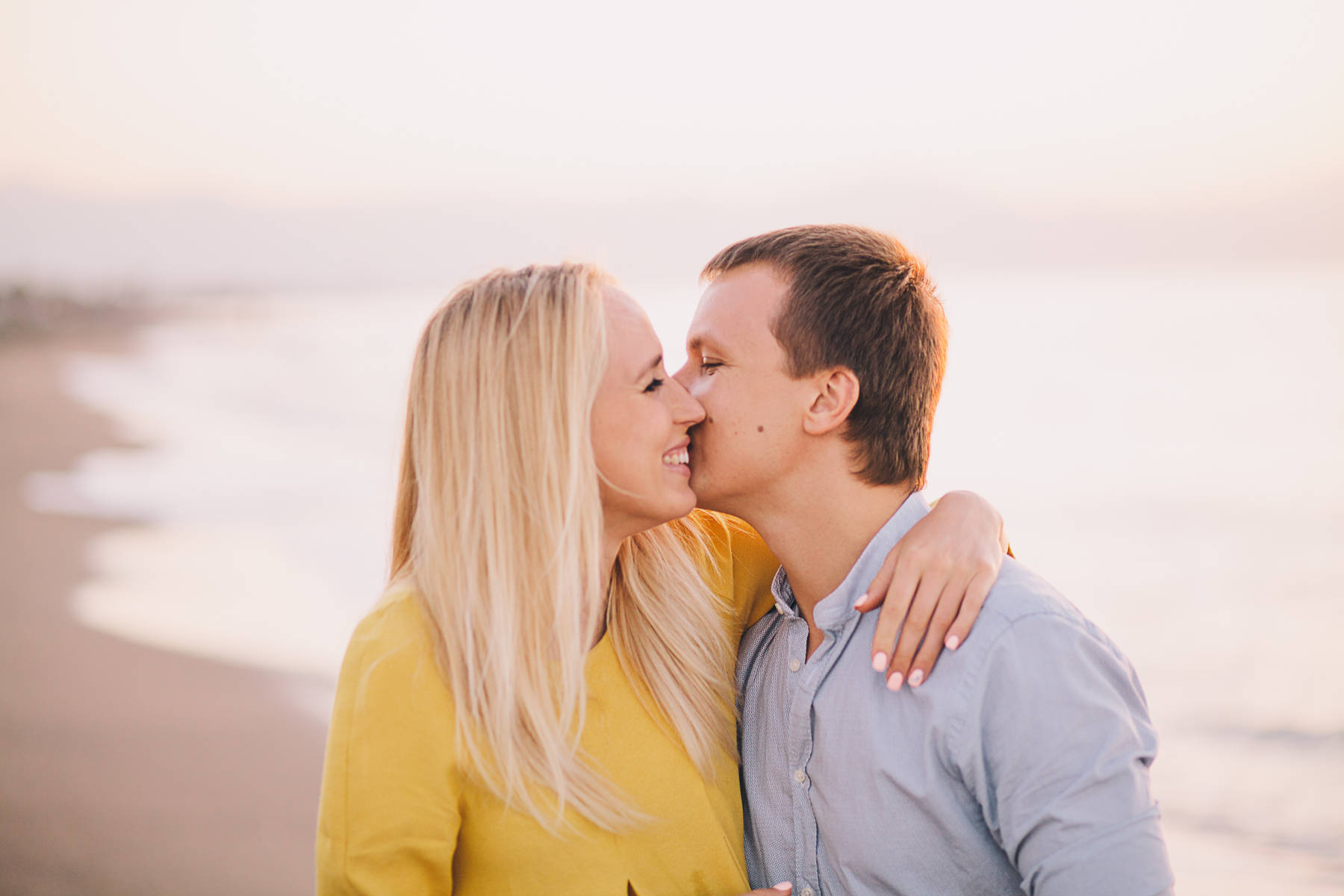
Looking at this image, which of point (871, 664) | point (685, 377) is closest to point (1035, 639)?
point (871, 664)

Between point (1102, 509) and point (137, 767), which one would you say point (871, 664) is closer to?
point (137, 767)

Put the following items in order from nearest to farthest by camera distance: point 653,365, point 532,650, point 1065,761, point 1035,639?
1. point 1065,761
2. point 1035,639
3. point 532,650
4. point 653,365

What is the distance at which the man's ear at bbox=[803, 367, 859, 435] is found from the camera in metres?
2.43

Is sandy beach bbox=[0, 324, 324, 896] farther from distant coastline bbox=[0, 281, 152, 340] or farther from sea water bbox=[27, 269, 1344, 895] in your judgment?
distant coastline bbox=[0, 281, 152, 340]

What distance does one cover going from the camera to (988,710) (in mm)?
1978

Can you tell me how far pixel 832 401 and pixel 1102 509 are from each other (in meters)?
11.0

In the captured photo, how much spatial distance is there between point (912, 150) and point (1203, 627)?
16.7 m

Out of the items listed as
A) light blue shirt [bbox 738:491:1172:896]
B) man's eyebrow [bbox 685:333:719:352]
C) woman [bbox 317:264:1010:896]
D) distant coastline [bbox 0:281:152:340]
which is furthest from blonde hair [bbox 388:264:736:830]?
distant coastline [bbox 0:281:152:340]

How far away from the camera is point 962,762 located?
200 centimetres

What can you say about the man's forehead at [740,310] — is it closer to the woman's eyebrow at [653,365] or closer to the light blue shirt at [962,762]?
the woman's eyebrow at [653,365]

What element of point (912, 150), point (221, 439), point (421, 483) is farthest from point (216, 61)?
point (421, 483)

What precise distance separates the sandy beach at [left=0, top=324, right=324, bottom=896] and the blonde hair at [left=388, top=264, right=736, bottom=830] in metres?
2.83

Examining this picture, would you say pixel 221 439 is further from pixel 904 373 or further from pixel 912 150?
pixel 912 150

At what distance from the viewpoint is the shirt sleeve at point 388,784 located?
1866 millimetres
